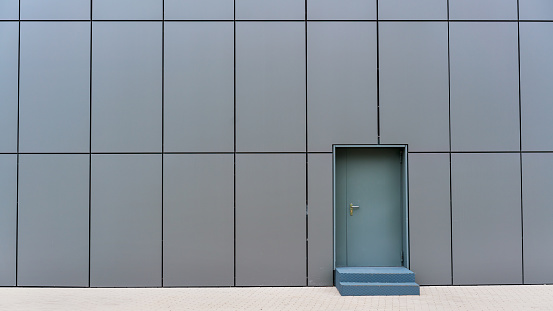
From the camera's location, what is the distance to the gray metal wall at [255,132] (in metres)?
9.95

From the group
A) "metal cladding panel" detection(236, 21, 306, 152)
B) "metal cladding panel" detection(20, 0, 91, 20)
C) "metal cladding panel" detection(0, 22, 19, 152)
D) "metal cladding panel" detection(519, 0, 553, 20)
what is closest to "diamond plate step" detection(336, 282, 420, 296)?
"metal cladding panel" detection(236, 21, 306, 152)

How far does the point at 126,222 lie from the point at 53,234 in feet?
4.45

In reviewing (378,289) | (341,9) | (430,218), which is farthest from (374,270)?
(341,9)

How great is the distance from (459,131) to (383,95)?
1570mm

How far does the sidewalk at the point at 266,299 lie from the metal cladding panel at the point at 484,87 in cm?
265

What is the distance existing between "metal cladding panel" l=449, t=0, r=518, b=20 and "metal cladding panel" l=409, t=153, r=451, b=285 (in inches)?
106

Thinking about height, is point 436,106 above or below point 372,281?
above

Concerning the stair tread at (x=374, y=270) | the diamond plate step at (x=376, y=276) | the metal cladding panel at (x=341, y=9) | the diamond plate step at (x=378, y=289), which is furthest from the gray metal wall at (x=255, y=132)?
the diamond plate step at (x=378, y=289)

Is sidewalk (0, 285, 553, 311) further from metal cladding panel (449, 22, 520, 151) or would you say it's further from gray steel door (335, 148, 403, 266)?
metal cladding panel (449, 22, 520, 151)

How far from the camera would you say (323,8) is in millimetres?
10203

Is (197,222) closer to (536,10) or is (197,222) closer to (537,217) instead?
(537,217)

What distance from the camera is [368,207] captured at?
10352 mm

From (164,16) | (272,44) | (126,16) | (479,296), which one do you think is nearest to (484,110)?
(479,296)

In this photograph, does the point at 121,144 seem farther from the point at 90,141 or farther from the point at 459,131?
the point at 459,131
